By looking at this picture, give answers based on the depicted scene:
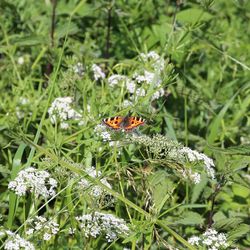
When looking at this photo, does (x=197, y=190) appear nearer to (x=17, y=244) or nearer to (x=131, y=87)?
(x=131, y=87)

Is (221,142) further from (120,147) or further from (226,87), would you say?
(120,147)

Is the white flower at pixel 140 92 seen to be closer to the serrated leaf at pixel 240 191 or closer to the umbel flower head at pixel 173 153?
the umbel flower head at pixel 173 153

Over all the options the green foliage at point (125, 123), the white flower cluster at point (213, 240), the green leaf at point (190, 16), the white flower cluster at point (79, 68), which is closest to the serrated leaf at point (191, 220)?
the green foliage at point (125, 123)

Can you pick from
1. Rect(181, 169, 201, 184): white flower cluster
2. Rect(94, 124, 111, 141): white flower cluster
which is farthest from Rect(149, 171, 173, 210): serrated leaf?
Rect(94, 124, 111, 141): white flower cluster

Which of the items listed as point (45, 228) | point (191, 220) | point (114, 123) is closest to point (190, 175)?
point (114, 123)

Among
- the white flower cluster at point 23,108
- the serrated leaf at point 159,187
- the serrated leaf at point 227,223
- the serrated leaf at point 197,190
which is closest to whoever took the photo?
the serrated leaf at point 159,187

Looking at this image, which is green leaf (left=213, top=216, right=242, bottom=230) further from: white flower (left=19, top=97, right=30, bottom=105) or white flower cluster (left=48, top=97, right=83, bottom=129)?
white flower (left=19, top=97, right=30, bottom=105)

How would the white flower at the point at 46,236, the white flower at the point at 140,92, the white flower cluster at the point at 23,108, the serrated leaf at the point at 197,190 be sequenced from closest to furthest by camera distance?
1. the white flower at the point at 46,236
2. the white flower at the point at 140,92
3. the serrated leaf at the point at 197,190
4. the white flower cluster at the point at 23,108

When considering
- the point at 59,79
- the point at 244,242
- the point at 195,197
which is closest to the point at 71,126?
the point at 59,79
